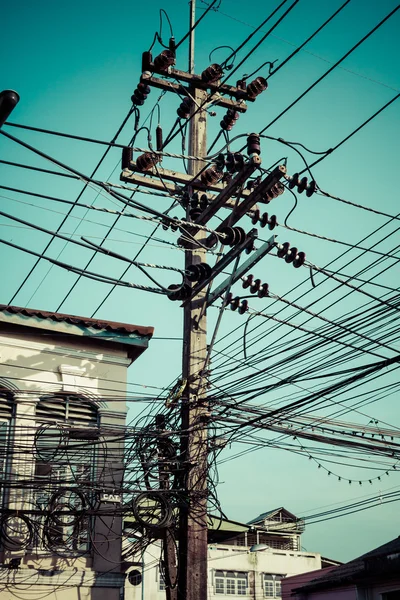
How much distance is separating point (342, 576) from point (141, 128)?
13659mm

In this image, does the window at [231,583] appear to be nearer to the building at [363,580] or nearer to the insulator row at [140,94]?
the building at [363,580]

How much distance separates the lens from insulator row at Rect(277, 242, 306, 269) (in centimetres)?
1078

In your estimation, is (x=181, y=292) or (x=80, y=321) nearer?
(x=181, y=292)

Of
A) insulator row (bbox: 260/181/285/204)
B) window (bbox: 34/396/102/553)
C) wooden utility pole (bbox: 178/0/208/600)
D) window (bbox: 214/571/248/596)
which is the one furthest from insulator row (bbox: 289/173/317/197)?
window (bbox: 214/571/248/596)

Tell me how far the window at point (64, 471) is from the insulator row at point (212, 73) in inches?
245

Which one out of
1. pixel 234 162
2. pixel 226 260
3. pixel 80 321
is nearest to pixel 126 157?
pixel 234 162

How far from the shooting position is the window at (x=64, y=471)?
11.8 metres

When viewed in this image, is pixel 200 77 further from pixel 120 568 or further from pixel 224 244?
pixel 120 568

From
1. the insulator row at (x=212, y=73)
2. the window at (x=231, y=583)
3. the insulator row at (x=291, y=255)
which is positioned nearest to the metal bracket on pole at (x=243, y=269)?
the insulator row at (x=291, y=255)

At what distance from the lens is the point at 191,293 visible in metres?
11.8

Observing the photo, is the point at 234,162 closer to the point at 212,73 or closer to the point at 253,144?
the point at 253,144

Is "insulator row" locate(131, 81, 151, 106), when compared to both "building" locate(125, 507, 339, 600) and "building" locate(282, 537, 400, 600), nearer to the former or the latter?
"building" locate(282, 537, 400, 600)

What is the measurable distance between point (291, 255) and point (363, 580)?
11.7 meters

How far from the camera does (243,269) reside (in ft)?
37.4
